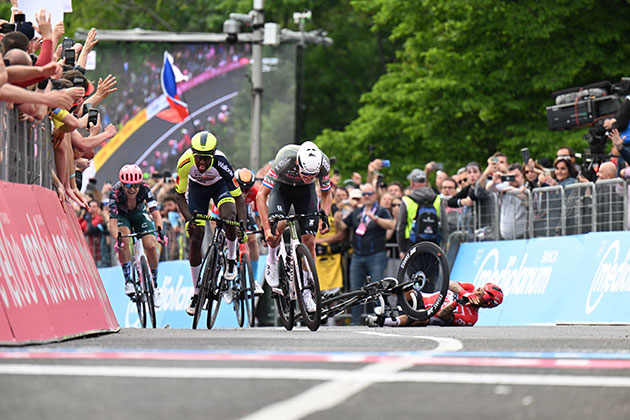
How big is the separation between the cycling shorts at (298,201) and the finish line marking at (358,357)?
19.2ft

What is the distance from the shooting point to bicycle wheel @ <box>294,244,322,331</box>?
41.1ft

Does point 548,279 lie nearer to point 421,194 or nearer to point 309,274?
point 421,194

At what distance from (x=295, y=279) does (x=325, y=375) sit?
675 centimetres

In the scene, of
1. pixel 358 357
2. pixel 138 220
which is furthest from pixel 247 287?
pixel 358 357

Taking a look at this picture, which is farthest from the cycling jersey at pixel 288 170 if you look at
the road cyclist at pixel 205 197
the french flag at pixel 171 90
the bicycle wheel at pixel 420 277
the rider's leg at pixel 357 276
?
the french flag at pixel 171 90

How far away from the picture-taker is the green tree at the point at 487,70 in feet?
105

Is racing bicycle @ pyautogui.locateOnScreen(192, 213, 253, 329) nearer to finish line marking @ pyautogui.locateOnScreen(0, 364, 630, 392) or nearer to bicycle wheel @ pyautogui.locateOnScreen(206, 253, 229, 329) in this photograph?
bicycle wheel @ pyautogui.locateOnScreen(206, 253, 229, 329)

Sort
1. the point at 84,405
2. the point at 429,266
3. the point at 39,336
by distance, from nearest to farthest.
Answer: the point at 84,405 → the point at 39,336 → the point at 429,266

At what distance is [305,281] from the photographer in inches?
500

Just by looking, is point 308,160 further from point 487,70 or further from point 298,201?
point 487,70

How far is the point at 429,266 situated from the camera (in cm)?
1427

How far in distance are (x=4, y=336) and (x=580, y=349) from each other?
3444mm

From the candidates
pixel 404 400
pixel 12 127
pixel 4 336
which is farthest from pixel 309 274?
pixel 404 400

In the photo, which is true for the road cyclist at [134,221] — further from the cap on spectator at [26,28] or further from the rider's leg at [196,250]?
the cap on spectator at [26,28]
